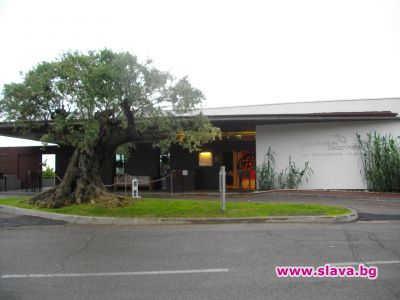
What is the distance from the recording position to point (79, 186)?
13711 mm

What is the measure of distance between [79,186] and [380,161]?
44.1 ft

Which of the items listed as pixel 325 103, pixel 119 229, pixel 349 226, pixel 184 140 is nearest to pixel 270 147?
pixel 325 103

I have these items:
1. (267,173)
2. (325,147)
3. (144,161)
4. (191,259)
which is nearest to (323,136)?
(325,147)

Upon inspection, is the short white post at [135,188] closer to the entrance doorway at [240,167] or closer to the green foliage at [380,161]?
the entrance doorway at [240,167]

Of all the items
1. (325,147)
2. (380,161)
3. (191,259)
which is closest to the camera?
(191,259)

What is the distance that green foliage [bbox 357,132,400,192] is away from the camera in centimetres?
1734

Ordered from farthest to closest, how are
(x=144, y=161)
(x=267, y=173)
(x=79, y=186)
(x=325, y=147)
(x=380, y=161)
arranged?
1. (x=144, y=161)
2. (x=267, y=173)
3. (x=325, y=147)
4. (x=380, y=161)
5. (x=79, y=186)

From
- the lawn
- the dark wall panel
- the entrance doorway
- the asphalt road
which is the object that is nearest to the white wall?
the entrance doorway

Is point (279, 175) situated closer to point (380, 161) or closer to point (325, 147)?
point (325, 147)

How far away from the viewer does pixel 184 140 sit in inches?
539

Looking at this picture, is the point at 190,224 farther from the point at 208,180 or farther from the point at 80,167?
the point at 208,180

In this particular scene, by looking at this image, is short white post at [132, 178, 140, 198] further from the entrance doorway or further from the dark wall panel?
Answer: the entrance doorway

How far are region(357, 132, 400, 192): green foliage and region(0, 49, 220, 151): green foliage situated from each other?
9210 mm

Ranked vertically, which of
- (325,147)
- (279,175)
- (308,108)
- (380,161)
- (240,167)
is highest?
(308,108)
